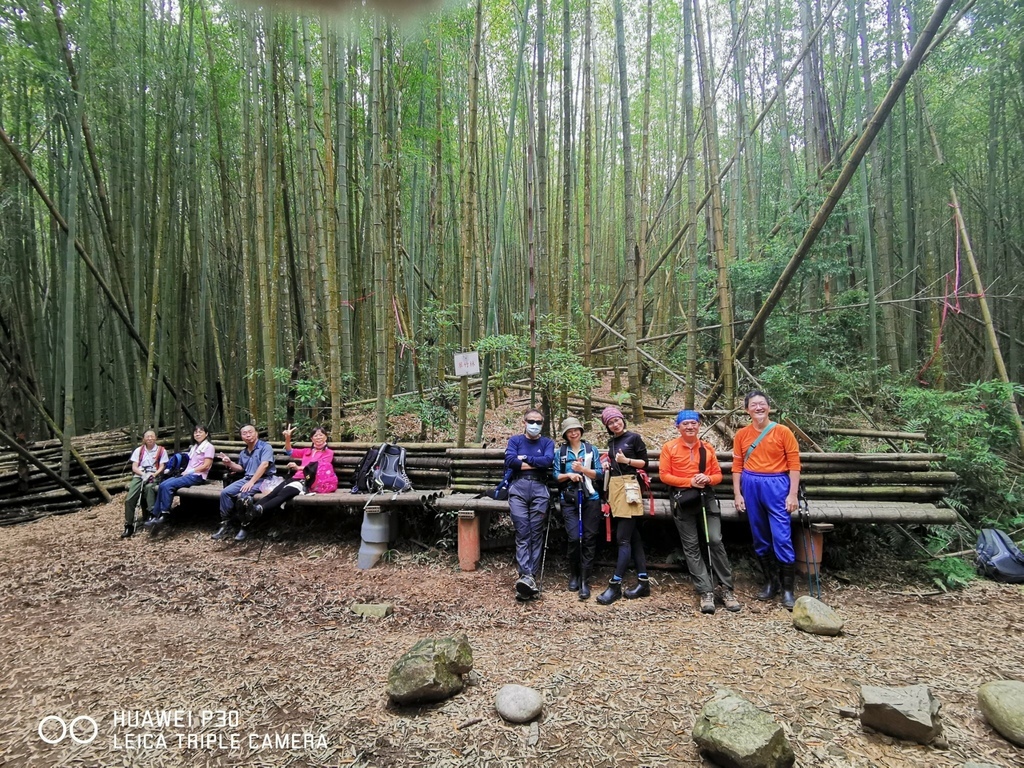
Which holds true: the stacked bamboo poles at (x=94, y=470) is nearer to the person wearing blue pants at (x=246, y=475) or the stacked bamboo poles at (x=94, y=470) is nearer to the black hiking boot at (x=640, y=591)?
the person wearing blue pants at (x=246, y=475)

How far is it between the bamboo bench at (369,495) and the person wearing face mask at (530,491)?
0.74m

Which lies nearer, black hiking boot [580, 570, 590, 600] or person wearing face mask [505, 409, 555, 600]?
black hiking boot [580, 570, 590, 600]

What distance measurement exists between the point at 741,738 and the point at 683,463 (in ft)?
5.06

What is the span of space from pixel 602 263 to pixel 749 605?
8.23 m

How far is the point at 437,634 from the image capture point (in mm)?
2359

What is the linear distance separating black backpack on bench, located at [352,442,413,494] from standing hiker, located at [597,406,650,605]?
1604 mm

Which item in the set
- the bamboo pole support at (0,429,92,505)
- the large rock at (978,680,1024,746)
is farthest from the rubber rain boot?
the bamboo pole support at (0,429,92,505)

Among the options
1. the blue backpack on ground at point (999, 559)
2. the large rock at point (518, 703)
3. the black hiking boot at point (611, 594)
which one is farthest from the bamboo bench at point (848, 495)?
the large rock at point (518, 703)

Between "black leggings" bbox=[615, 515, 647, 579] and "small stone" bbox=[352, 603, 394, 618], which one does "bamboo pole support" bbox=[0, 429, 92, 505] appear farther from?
"black leggings" bbox=[615, 515, 647, 579]

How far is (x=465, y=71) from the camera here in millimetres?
6277

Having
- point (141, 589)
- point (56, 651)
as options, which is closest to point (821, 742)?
point (56, 651)

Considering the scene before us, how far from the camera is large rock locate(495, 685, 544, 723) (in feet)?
5.47

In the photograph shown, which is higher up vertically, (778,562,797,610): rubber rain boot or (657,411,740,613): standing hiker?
(657,411,740,613): standing hiker
